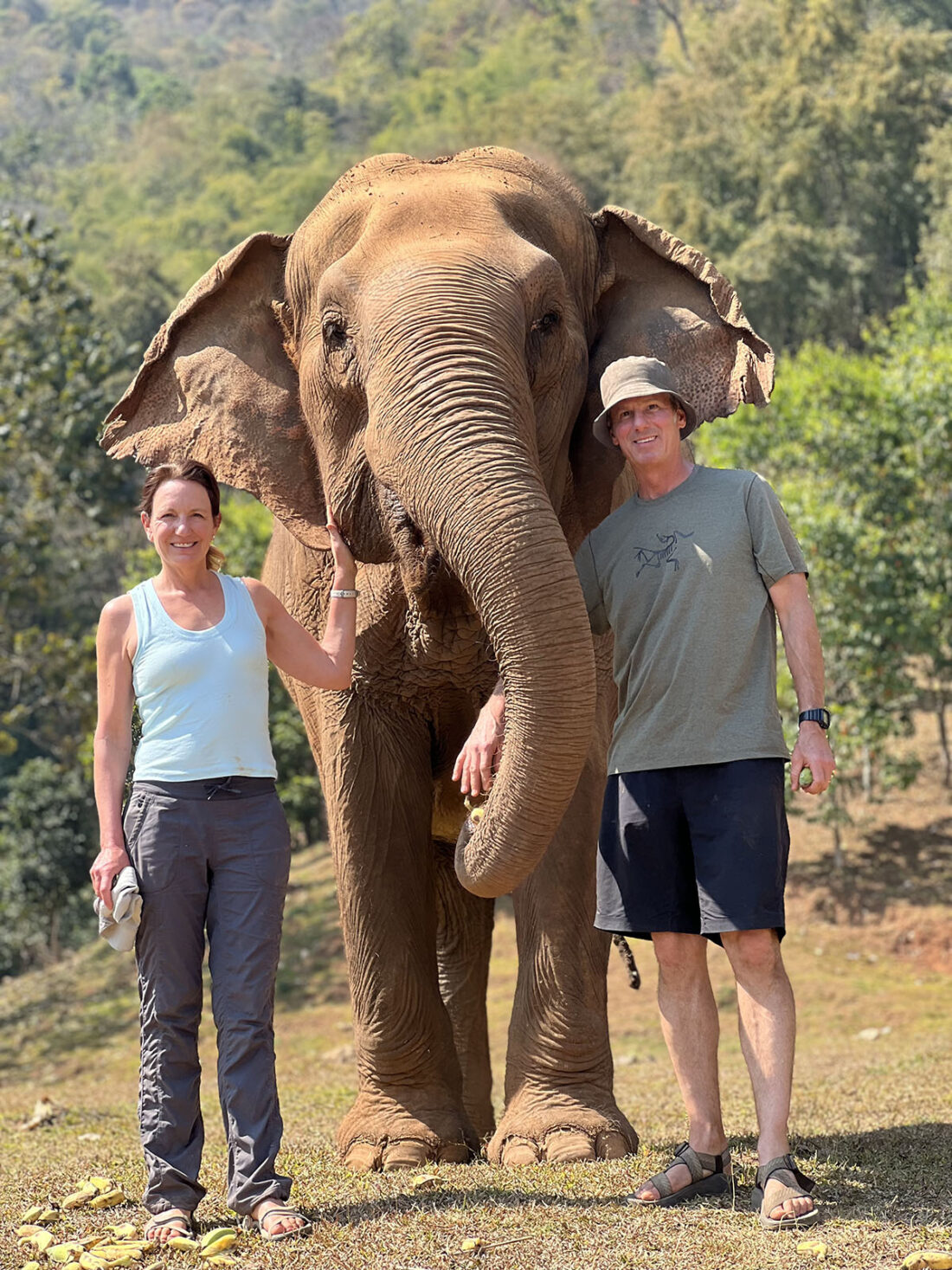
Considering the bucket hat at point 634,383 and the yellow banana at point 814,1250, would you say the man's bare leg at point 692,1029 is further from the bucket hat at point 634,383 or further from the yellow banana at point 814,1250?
the bucket hat at point 634,383

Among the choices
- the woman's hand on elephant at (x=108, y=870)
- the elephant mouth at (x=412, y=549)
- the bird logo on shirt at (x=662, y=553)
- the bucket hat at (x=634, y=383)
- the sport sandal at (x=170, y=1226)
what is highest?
the bucket hat at (x=634, y=383)

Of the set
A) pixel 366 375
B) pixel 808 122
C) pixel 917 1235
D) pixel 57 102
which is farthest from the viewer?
pixel 57 102

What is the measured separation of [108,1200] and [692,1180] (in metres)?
1.76

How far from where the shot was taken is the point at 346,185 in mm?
5617

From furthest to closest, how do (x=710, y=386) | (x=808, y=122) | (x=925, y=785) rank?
(x=808, y=122)
(x=925, y=785)
(x=710, y=386)

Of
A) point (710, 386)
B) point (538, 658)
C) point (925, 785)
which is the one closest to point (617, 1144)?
point (538, 658)

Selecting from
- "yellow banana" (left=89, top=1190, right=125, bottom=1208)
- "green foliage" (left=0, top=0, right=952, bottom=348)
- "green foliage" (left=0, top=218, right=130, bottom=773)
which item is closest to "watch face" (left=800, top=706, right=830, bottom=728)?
"yellow banana" (left=89, top=1190, right=125, bottom=1208)

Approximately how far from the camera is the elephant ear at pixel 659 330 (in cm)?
543

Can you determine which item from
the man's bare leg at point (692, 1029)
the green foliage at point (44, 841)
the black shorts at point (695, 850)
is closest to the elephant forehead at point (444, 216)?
the black shorts at point (695, 850)

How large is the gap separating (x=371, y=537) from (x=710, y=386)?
1284 millimetres

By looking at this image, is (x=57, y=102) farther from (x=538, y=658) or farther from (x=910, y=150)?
(x=538, y=658)

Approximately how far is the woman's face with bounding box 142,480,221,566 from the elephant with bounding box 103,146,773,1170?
0.64 m

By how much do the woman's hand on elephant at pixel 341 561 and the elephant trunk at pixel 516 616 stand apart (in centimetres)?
48

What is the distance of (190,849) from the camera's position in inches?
173
